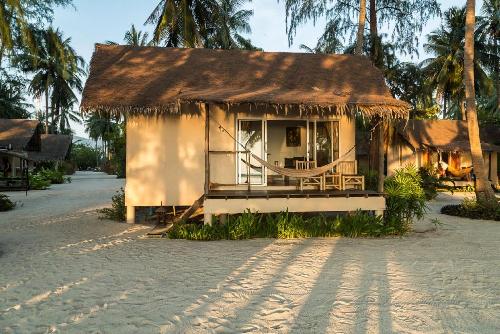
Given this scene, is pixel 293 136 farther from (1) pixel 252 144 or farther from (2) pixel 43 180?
(2) pixel 43 180

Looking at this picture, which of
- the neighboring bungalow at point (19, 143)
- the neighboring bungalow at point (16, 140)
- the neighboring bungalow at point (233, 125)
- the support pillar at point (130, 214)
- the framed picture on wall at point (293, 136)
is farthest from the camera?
the neighboring bungalow at point (16, 140)

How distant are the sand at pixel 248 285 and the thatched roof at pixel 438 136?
13.0 m

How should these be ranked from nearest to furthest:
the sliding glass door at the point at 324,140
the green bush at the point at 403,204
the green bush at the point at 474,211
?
the green bush at the point at 403,204
the sliding glass door at the point at 324,140
the green bush at the point at 474,211

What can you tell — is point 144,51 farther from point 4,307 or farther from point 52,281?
point 4,307

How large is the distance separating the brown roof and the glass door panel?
778 inches

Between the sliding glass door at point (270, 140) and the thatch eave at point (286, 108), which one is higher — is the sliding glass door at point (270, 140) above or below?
below

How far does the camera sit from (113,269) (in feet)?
18.9

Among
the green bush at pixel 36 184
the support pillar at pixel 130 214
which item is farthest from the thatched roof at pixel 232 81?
the green bush at pixel 36 184

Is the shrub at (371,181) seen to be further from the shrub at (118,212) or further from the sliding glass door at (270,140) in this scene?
the shrub at (118,212)

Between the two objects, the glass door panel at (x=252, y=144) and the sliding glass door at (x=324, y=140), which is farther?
the sliding glass door at (x=324, y=140)

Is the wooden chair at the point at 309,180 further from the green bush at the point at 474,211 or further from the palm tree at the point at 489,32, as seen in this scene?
the palm tree at the point at 489,32

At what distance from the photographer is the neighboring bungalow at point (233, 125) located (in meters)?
8.43

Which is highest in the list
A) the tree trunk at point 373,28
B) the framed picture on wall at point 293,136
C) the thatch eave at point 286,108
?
the tree trunk at point 373,28

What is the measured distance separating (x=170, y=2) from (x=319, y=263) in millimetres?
16493
